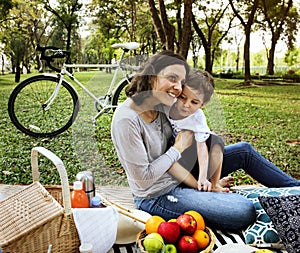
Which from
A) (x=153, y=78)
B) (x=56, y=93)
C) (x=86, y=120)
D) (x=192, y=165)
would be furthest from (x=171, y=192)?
(x=56, y=93)

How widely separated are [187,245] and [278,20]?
1759 millimetres

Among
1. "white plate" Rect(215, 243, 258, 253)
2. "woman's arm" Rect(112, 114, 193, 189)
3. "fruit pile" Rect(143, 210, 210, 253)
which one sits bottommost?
"white plate" Rect(215, 243, 258, 253)

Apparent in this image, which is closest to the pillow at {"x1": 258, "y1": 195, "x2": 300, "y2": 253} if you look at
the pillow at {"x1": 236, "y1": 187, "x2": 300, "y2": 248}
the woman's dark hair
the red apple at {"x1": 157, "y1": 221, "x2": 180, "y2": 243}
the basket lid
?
the pillow at {"x1": 236, "y1": 187, "x2": 300, "y2": 248}

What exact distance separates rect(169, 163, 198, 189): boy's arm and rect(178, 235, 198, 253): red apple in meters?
0.29

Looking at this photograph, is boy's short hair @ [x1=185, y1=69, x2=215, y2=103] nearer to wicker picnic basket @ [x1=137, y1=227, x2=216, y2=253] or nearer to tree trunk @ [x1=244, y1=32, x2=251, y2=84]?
wicker picnic basket @ [x1=137, y1=227, x2=216, y2=253]

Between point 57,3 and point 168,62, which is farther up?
point 57,3

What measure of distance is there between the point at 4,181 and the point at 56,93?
65 centimetres

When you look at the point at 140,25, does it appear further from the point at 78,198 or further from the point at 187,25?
the point at 78,198

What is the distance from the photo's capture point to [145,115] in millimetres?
1633

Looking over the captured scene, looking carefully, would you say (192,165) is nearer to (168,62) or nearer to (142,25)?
(168,62)

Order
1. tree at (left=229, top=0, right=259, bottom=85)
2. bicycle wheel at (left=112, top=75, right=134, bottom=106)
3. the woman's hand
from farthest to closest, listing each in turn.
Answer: tree at (left=229, top=0, right=259, bottom=85)
bicycle wheel at (left=112, top=75, right=134, bottom=106)
the woman's hand

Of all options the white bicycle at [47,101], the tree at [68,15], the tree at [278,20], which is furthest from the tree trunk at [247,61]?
the tree at [68,15]

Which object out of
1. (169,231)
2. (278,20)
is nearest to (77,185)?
(169,231)

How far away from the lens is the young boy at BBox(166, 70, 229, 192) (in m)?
1.69
